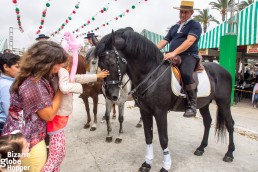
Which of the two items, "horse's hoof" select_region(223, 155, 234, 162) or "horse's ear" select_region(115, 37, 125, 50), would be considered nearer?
"horse's ear" select_region(115, 37, 125, 50)

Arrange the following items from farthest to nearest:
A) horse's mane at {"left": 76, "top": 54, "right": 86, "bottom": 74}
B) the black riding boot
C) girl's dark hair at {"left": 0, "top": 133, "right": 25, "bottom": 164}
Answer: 1. horse's mane at {"left": 76, "top": 54, "right": 86, "bottom": 74}
2. the black riding boot
3. girl's dark hair at {"left": 0, "top": 133, "right": 25, "bottom": 164}

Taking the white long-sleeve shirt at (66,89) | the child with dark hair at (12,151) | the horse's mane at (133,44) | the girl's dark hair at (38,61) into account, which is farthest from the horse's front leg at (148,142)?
the child with dark hair at (12,151)

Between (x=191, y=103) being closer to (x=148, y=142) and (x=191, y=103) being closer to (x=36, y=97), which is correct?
(x=148, y=142)

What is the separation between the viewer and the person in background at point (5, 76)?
231 cm

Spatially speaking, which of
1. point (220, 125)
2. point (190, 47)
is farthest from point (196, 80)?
point (220, 125)

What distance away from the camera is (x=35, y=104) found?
63.1 inches

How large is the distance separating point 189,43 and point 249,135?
11.4 ft

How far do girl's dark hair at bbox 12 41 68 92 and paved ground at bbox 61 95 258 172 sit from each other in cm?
214

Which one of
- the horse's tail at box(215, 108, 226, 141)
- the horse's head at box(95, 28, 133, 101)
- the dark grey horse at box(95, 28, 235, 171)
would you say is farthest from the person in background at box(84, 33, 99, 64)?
the horse's tail at box(215, 108, 226, 141)

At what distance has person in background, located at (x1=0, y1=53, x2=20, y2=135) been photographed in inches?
91.0

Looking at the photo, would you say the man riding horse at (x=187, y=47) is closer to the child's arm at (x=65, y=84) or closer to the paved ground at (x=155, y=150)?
the paved ground at (x=155, y=150)

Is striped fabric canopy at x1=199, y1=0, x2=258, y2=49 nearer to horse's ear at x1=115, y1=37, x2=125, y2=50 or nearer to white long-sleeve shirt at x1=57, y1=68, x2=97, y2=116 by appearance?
horse's ear at x1=115, y1=37, x2=125, y2=50

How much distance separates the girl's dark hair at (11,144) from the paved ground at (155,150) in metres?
1.97

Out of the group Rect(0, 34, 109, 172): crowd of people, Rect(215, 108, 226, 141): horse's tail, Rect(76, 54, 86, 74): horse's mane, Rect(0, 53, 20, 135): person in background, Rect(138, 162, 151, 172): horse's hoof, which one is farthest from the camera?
Rect(76, 54, 86, 74): horse's mane
